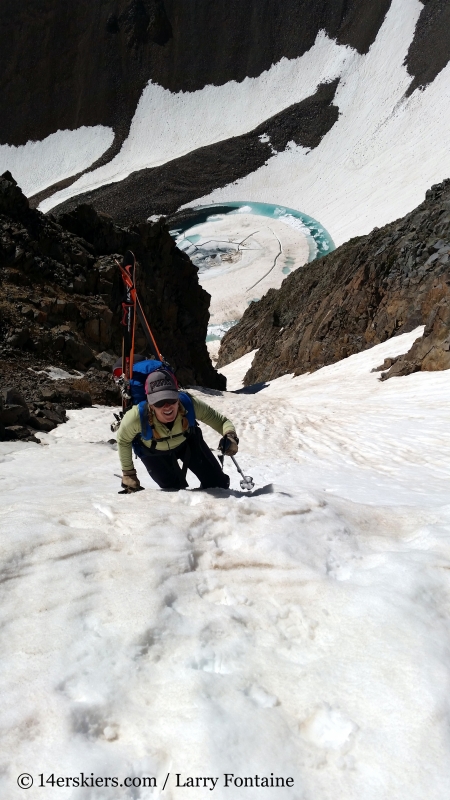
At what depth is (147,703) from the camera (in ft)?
6.94

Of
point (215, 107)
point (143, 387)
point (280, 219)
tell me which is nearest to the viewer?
point (143, 387)

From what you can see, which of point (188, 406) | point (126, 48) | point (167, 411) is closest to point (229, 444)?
point (188, 406)

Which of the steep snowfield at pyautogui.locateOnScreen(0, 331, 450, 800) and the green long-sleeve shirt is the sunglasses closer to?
the green long-sleeve shirt

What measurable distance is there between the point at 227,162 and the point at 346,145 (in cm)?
1431

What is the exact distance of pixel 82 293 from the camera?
15953mm

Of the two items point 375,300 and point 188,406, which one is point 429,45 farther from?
point 188,406

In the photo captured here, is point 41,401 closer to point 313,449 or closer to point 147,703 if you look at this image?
point 313,449

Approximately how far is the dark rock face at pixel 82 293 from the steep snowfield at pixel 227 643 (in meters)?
9.12

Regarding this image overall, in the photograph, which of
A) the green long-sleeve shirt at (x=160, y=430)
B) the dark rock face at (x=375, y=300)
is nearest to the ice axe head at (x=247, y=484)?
the green long-sleeve shirt at (x=160, y=430)

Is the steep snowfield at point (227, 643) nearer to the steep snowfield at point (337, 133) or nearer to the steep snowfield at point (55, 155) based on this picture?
the steep snowfield at point (337, 133)

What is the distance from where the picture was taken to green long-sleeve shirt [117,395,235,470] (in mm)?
3879

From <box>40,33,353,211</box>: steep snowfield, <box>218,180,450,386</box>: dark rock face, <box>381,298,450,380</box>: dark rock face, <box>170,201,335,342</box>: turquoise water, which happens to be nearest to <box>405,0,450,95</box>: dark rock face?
<box>40,33,353,211</box>: steep snowfield

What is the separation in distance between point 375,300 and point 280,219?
137 feet

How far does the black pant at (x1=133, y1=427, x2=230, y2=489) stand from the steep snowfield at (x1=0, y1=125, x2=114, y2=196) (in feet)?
252
